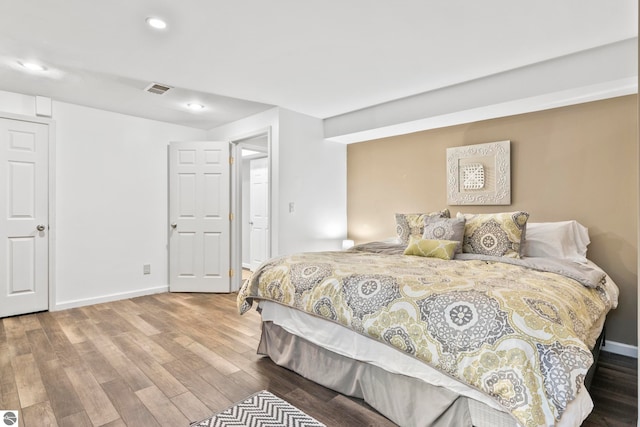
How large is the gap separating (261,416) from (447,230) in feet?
6.58

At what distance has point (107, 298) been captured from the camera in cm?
416

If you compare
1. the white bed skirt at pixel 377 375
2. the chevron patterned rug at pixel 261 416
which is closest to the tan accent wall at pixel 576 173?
the white bed skirt at pixel 377 375

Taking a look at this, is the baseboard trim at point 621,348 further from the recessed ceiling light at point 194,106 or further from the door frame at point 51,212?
the door frame at point 51,212

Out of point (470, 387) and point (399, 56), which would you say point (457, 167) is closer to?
point (399, 56)

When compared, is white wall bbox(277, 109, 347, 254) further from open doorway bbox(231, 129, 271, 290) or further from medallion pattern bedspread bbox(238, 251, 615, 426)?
medallion pattern bedspread bbox(238, 251, 615, 426)

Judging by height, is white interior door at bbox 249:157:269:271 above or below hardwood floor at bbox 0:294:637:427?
above

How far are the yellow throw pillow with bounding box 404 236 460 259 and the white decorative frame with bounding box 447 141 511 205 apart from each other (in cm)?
97

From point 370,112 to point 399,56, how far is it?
1279 millimetres

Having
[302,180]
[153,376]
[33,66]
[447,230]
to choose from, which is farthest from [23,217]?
[447,230]

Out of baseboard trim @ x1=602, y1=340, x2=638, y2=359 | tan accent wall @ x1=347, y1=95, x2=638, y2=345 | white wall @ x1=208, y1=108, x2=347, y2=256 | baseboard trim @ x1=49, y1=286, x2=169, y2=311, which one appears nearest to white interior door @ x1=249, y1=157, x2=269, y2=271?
white wall @ x1=208, y1=108, x2=347, y2=256

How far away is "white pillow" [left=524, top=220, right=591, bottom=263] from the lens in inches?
108

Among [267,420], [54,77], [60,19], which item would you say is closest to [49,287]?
[54,77]

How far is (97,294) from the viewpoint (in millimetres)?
4098

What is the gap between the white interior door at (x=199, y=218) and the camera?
4645 millimetres
